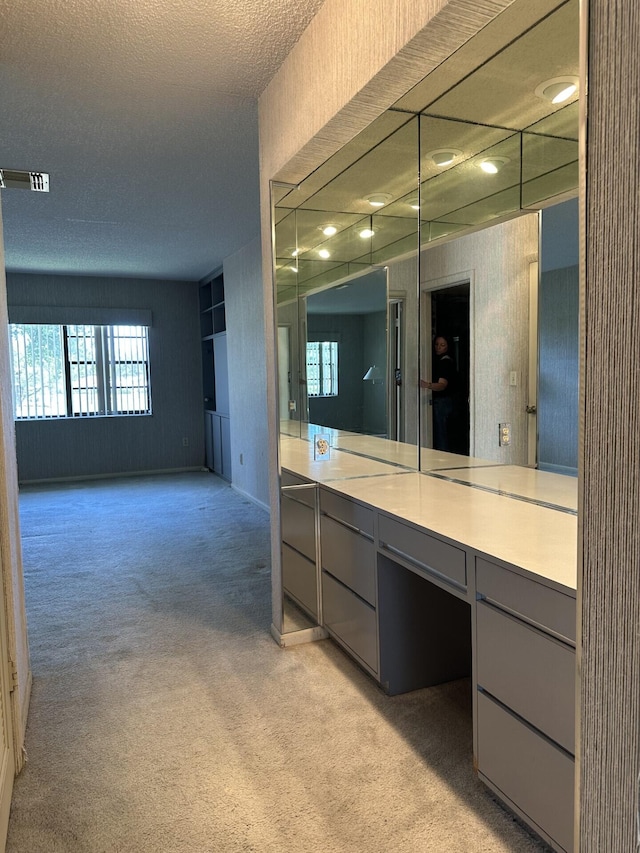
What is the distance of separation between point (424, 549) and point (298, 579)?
111 cm

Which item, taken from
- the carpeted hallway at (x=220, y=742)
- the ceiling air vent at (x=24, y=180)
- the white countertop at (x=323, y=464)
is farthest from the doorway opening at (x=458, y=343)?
the ceiling air vent at (x=24, y=180)

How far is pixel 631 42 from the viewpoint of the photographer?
80 cm

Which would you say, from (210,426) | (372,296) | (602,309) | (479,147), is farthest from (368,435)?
(210,426)

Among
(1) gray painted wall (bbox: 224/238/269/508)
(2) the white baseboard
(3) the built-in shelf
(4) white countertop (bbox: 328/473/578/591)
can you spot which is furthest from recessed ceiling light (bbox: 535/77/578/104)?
(3) the built-in shelf

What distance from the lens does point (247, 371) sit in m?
6.03

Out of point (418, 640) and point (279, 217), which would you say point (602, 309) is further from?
point (279, 217)

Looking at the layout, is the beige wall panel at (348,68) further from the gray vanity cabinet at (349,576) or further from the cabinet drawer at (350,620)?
the cabinet drawer at (350,620)

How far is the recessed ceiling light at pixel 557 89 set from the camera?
199 centimetres

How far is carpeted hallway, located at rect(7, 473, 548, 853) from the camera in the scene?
1722mm

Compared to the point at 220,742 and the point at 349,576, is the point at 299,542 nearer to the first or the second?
the point at 349,576

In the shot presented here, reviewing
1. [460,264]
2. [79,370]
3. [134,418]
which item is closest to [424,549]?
[460,264]

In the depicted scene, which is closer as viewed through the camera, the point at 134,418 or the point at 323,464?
the point at 323,464

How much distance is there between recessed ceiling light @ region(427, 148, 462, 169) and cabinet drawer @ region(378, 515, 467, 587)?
1.59 meters

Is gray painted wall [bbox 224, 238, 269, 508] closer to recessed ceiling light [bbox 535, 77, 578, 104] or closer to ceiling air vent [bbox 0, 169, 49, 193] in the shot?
ceiling air vent [bbox 0, 169, 49, 193]
